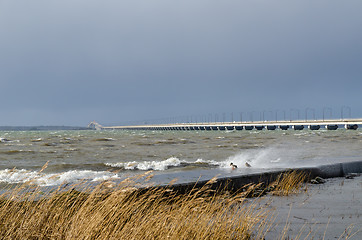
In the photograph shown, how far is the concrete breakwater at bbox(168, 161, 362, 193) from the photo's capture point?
783cm

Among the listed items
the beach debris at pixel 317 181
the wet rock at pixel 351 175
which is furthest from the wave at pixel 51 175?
the wet rock at pixel 351 175

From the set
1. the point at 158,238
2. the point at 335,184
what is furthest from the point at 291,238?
the point at 335,184

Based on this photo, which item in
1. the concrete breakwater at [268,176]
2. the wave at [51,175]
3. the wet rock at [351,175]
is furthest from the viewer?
the wet rock at [351,175]

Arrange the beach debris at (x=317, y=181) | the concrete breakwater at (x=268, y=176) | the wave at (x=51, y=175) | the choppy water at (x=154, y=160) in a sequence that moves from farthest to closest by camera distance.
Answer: the choppy water at (x=154, y=160) → the beach debris at (x=317, y=181) → the wave at (x=51, y=175) → the concrete breakwater at (x=268, y=176)

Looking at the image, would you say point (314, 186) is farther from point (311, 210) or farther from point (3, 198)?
point (3, 198)

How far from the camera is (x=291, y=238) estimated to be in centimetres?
473

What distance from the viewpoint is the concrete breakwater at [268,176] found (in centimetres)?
783

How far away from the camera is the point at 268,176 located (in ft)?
31.0

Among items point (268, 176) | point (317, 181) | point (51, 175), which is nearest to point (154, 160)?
point (51, 175)

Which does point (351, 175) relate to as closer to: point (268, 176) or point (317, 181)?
point (317, 181)

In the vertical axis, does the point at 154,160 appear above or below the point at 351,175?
below

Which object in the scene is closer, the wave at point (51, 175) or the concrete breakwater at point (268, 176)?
the concrete breakwater at point (268, 176)

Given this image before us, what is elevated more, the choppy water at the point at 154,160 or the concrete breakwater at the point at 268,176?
the concrete breakwater at the point at 268,176

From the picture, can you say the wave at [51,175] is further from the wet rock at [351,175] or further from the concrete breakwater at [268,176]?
the wet rock at [351,175]
